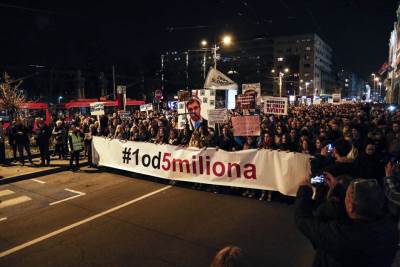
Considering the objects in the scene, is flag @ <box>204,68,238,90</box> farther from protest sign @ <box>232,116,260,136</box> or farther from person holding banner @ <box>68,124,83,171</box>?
person holding banner @ <box>68,124,83,171</box>

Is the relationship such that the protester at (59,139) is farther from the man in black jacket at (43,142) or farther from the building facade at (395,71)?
the building facade at (395,71)

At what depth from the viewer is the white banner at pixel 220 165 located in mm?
7672

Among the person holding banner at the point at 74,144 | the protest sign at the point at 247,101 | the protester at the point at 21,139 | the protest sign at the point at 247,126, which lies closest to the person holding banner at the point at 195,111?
the protest sign at the point at 247,101

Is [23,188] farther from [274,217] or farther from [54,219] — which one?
[274,217]

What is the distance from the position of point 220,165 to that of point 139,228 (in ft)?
9.62

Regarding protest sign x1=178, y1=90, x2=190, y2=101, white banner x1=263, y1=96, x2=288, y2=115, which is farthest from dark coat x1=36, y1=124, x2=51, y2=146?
white banner x1=263, y1=96, x2=288, y2=115

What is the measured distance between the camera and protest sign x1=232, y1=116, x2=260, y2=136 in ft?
29.6

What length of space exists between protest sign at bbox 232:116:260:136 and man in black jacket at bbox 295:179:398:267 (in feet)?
22.3

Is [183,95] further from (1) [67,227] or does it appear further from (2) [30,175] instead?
(1) [67,227]

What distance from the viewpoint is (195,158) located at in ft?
29.0

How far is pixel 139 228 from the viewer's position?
629cm

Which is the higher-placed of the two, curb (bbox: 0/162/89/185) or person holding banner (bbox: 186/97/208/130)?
person holding banner (bbox: 186/97/208/130)

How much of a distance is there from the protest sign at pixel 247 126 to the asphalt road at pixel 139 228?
1.90 m

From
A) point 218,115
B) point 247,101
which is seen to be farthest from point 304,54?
point 218,115
